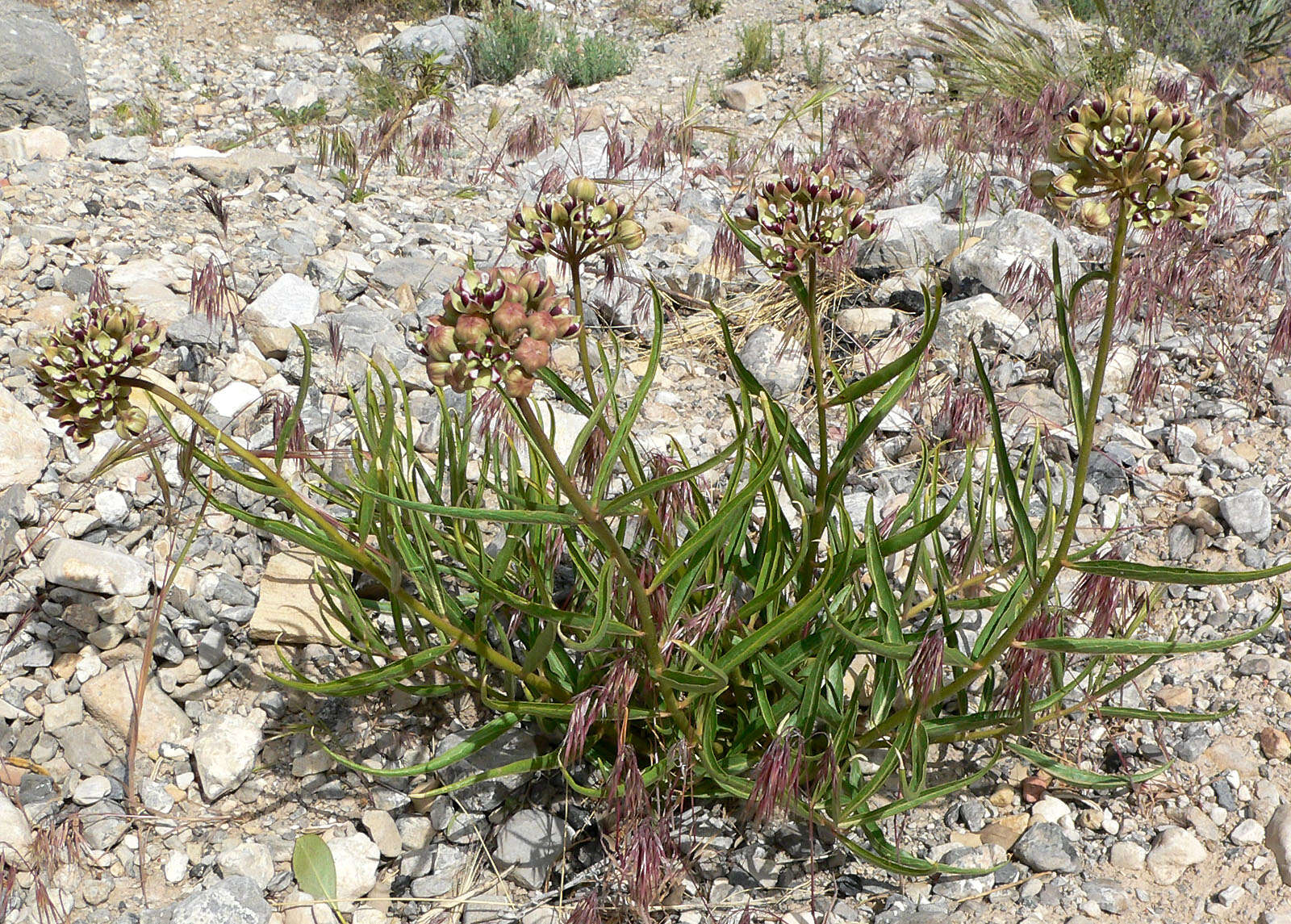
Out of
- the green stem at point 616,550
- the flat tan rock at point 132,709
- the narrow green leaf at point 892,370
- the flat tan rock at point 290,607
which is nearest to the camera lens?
the green stem at point 616,550

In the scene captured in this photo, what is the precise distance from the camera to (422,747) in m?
2.78

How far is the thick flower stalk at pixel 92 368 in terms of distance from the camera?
1.87 metres

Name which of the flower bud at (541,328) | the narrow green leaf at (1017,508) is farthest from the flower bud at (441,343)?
the narrow green leaf at (1017,508)

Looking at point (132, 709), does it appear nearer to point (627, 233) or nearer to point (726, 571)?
point (726, 571)

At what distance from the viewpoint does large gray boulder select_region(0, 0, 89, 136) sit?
6.30m

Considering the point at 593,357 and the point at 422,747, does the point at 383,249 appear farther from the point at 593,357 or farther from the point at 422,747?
the point at 422,747

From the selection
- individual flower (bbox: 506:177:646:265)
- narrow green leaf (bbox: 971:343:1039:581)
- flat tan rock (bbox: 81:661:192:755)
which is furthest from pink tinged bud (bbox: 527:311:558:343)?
flat tan rock (bbox: 81:661:192:755)

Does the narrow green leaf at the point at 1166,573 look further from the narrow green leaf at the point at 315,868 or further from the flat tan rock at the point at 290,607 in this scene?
the flat tan rock at the point at 290,607

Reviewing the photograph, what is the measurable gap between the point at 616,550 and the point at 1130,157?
1.07m

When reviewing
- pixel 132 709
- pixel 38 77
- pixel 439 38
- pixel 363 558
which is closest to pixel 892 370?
pixel 363 558

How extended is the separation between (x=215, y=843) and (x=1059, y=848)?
2.09m

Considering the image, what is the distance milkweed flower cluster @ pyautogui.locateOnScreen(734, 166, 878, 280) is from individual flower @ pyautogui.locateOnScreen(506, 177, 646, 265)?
0.27m

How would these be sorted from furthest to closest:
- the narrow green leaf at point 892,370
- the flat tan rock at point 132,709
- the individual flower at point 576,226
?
1. the flat tan rock at point 132,709
2. the individual flower at point 576,226
3. the narrow green leaf at point 892,370

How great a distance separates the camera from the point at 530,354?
1.55m
